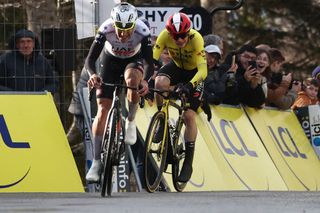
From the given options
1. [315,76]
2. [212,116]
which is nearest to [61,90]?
→ [212,116]

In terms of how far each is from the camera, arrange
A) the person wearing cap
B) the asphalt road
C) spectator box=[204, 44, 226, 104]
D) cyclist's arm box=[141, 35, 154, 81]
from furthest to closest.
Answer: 1. spectator box=[204, 44, 226, 104]
2. the person wearing cap
3. cyclist's arm box=[141, 35, 154, 81]
4. the asphalt road

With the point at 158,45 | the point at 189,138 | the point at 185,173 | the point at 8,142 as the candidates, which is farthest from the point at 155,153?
the point at 8,142

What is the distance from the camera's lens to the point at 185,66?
17.0 metres

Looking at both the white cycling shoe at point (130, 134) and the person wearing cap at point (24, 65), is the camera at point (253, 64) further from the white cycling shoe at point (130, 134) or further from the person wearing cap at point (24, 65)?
the white cycling shoe at point (130, 134)

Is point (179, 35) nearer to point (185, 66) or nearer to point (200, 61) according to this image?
point (200, 61)

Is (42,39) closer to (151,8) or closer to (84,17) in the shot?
(84,17)

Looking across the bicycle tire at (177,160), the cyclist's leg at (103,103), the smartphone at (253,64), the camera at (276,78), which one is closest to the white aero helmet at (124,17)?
the cyclist's leg at (103,103)

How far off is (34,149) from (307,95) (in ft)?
20.0

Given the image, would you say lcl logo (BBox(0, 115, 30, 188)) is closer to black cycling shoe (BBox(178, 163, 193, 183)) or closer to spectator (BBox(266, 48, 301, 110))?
black cycling shoe (BBox(178, 163, 193, 183))

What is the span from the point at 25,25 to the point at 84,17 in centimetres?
110

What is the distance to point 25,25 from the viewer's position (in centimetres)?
1886

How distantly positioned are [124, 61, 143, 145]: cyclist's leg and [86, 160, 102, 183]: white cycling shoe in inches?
14.8

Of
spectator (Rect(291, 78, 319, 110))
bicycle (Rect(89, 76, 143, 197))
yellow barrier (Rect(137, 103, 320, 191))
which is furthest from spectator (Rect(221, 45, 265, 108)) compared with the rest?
bicycle (Rect(89, 76, 143, 197))

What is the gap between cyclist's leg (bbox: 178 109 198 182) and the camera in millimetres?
16516
